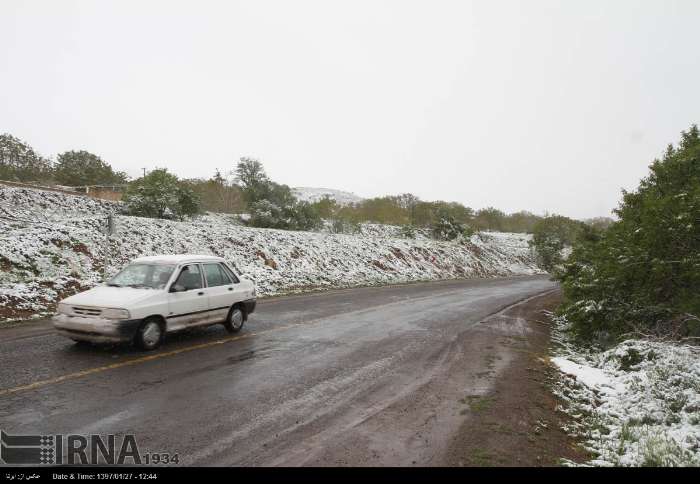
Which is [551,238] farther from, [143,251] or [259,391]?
[259,391]

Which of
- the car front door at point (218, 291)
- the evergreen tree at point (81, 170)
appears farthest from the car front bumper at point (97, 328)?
the evergreen tree at point (81, 170)

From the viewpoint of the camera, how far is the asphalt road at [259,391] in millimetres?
4301

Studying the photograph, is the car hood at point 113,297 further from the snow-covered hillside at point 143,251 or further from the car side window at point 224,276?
the snow-covered hillside at point 143,251

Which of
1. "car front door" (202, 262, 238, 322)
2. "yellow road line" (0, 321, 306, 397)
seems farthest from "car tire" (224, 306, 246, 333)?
"yellow road line" (0, 321, 306, 397)

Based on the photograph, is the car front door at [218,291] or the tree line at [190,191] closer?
the car front door at [218,291]

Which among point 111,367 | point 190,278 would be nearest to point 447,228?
point 190,278

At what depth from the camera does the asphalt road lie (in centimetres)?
430

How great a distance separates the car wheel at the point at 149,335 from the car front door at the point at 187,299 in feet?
0.85

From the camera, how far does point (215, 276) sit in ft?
30.8

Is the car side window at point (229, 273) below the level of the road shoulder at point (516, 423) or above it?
above

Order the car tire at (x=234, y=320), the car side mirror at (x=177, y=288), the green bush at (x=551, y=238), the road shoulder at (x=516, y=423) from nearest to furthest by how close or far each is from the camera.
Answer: the road shoulder at (x=516, y=423) < the car side mirror at (x=177, y=288) < the car tire at (x=234, y=320) < the green bush at (x=551, y=238)

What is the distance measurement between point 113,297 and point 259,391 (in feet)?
11.4

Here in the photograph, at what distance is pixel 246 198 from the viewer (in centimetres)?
Result: 3012

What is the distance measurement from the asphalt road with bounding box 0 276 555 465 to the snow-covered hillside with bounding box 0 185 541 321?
4.30 metres
